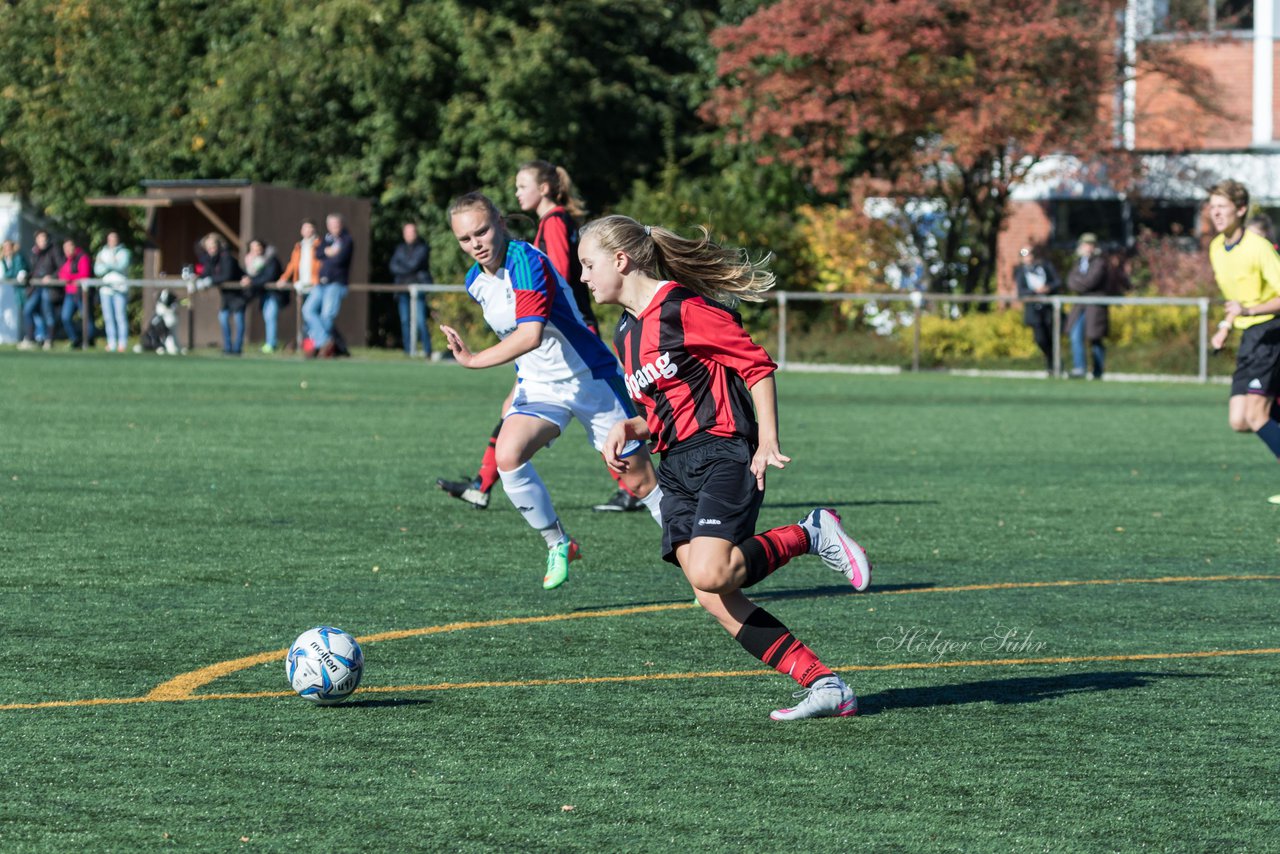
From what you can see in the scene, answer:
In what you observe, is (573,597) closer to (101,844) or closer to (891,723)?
(891,723)

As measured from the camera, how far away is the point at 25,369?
1025 inches

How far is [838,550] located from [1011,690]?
85 cm

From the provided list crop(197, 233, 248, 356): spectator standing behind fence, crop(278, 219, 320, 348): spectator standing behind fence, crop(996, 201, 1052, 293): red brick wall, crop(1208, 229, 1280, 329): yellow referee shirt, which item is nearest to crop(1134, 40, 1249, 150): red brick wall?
crop(996, 201, 1052, 293): red brick wall

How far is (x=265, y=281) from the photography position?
101 feet

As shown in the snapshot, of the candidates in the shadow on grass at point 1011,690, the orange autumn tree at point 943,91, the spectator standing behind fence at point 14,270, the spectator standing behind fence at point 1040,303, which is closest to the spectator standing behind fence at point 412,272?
the orange autumn tree at point 943,91

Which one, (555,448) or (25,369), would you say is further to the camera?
(25,369)

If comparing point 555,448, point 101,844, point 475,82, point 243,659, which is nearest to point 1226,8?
point 475,82

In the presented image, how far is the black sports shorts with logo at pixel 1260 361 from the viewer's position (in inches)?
503

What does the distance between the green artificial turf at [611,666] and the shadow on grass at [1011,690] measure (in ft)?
0.07

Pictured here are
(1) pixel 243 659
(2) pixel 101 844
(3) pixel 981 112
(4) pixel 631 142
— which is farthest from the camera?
(4) pixel 631 142

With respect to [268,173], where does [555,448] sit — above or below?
below

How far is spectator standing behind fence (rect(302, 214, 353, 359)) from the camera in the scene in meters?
28.5

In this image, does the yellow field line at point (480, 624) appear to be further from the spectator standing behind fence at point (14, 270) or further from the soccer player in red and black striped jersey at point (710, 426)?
the spectator standing behind fence at point (14, 270)

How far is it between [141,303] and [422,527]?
3024 cm
